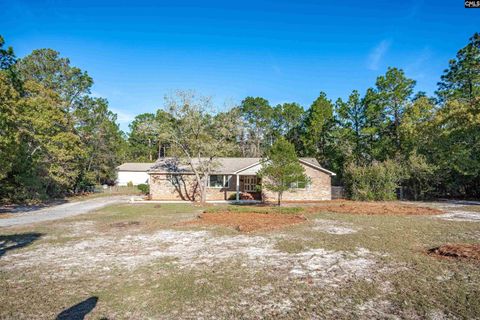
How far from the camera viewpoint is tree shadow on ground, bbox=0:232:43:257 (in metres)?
9.03

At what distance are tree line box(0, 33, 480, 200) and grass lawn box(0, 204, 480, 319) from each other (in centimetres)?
1215

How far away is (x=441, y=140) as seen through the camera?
24.8 meters

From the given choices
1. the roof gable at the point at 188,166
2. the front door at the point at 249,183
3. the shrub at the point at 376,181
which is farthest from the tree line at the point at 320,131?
the front door at the point at 249,183

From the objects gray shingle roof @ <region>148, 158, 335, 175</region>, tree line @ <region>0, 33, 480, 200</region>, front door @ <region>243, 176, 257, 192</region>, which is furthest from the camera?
front door @ <region>243, 176, 257, 192</region>

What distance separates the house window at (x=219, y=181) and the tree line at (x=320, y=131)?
2.83 metres

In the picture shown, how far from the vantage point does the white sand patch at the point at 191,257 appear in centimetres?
666

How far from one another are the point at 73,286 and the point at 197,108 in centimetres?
1848

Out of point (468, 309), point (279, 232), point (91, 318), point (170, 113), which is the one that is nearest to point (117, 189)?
point (170, 113)

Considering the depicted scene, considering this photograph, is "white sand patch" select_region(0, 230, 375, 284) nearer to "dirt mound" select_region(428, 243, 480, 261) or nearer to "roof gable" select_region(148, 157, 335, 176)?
"dirt mound" select_region(428, 243, 480, 261)

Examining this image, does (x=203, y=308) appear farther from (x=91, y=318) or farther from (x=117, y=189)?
(x=117, y=189)

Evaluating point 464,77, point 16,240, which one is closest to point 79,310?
point 16,240

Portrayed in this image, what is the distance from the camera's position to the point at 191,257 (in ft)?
25.5

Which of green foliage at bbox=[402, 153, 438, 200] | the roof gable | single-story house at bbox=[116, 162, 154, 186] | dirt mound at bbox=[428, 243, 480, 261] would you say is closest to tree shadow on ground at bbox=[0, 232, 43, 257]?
dirt mound at bbox=[428, 243, 480, 261]

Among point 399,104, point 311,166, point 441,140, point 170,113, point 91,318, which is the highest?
point 399,104
